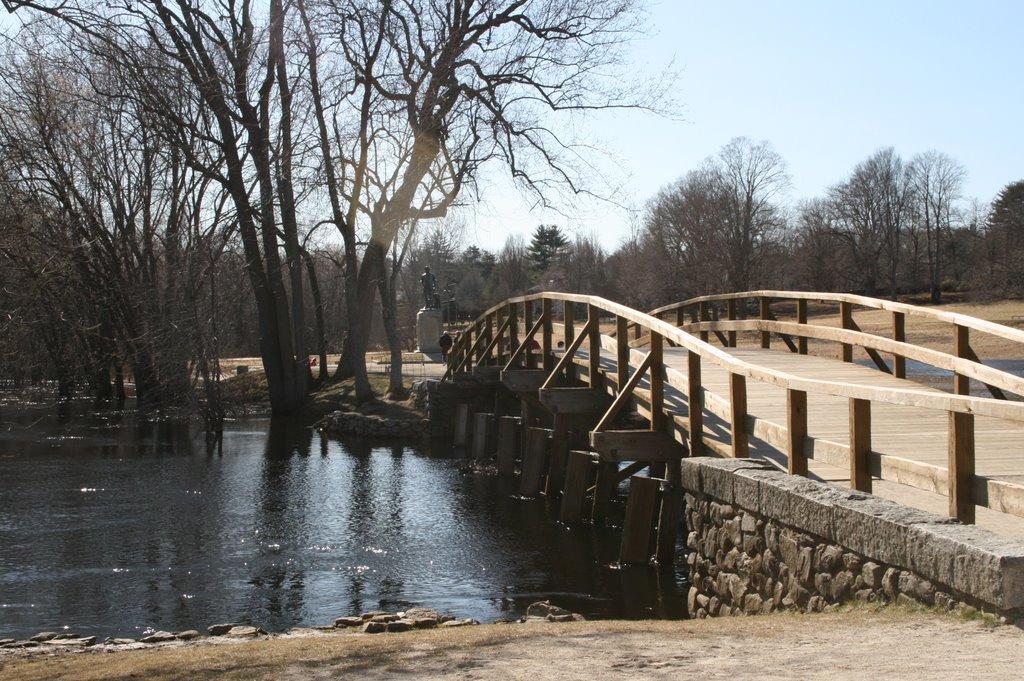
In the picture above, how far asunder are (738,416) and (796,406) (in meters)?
1.07

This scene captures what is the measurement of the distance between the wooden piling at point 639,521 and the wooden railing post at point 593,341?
103 inches

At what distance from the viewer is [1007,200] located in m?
68.4

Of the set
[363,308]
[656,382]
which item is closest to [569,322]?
[656,382]

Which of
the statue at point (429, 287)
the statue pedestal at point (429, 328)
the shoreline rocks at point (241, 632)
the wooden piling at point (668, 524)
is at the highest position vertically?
the statue at point (429, 287)

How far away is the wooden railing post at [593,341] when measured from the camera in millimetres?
12508

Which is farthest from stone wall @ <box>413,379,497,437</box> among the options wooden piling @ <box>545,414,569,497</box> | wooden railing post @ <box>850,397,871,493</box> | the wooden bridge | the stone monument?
wooden railing post @ <box>850,397,871,493</box>

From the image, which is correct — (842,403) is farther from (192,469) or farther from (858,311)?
(858,311)

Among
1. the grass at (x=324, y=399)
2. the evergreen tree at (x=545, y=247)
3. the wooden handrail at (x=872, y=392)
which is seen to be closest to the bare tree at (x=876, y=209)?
the evergreen tree at (x=545, y=247)

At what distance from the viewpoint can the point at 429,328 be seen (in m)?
36.9

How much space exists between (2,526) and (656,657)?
36.1 ft

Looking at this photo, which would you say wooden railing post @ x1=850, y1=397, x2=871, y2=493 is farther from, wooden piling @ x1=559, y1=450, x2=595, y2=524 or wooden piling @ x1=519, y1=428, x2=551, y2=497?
wooden piling @ x1=519, y1=428, x2=551, y2=497

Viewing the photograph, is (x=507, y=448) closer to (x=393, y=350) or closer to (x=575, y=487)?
(x=575, y=487)

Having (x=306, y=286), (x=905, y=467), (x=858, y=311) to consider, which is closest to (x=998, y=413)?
(x=905, y=467)

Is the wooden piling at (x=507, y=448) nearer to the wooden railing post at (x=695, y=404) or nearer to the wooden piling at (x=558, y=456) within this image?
the wooden piling at (x=558, y=456)
